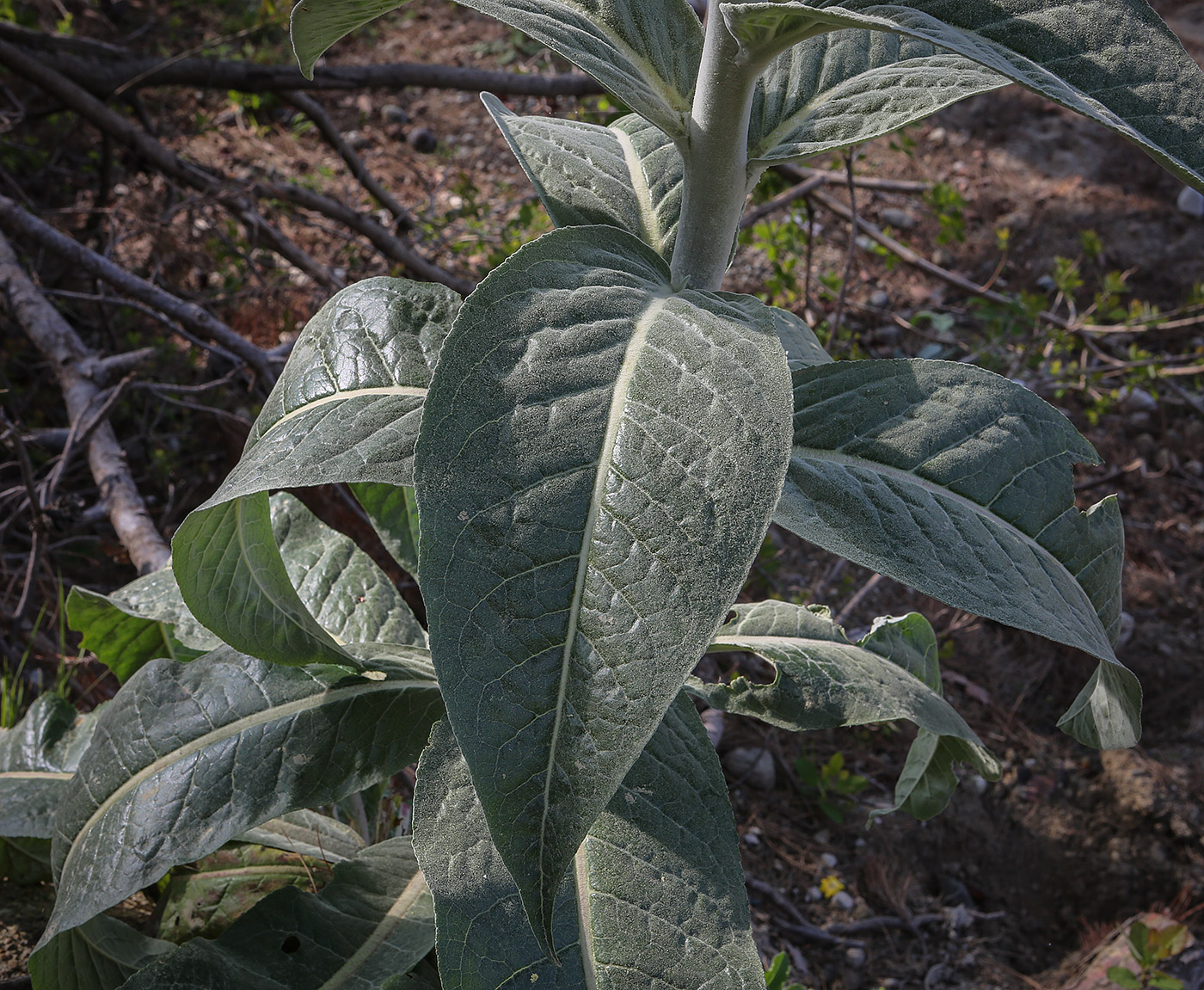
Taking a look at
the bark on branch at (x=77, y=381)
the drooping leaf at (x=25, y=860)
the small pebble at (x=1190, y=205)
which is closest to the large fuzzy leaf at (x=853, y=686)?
the drooping leaf at (x=25, y=860)

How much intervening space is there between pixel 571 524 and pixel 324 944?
3.02 ft

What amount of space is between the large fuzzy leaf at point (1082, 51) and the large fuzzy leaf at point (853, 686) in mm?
845

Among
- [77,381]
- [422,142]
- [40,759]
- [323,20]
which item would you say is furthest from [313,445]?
[422,142]

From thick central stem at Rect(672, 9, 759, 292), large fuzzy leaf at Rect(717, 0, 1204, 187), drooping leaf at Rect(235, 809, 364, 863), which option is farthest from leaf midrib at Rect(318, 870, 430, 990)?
large fuzzy leaf at Rect(717, 0, 1204, 187)

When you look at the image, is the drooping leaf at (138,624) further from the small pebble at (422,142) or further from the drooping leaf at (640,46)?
the small pebble at (422,142)

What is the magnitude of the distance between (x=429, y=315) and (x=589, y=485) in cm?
50

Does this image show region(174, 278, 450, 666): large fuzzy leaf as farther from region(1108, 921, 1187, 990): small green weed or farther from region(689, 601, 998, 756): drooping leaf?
region(1108, 921, 1187, 990): small green weed

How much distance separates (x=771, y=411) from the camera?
735 mm

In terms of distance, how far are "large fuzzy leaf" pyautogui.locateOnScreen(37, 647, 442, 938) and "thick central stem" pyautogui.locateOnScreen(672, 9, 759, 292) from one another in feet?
2.33

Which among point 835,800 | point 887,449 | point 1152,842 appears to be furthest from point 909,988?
point 887,449

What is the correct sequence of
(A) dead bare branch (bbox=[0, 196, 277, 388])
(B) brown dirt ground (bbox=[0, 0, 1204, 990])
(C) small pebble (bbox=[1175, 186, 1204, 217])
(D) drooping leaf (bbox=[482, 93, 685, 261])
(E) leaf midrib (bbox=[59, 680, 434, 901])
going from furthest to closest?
(C) small pebble (bbox=[1175, 186, 1204, 217])
(B) brown dirt ground (bbox=[0, 0, 1204, 990])
(A) dead bare branch (bbox=[0, 196, 277, 388])
(E) leaf midrib (bbox=[59, 680, 434, 901])
(D) drooping leaf (bbox=[482, 93, 685, 261])

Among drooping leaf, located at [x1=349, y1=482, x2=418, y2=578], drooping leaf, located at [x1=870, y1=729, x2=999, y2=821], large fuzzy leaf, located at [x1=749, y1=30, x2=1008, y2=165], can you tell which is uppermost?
large fuzzy leaf, located at [x1=749, y1=30, x2=1008, y2=165]

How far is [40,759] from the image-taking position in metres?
1.63

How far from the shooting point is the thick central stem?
0.90 meters
